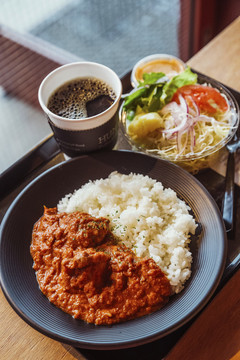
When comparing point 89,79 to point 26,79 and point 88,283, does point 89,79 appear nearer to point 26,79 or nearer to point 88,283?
point 88,283

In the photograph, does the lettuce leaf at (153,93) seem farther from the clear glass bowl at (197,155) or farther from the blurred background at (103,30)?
the blurred background at (103,30)

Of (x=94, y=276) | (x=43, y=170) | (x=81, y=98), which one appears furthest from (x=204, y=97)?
(x=94, y=276)

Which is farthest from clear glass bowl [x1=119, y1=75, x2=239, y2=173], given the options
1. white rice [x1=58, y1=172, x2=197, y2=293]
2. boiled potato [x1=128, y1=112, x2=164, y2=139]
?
white rice [x1=58, y1=172, x2=197, y2=293]

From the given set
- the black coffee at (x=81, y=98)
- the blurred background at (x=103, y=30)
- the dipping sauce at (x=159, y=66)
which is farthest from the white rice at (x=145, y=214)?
the blurred background at (x=103, y=30)

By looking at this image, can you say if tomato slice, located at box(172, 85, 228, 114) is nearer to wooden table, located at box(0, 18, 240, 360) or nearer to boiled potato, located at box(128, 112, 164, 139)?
boiled potato, located at box(128, 112, 164, 139)

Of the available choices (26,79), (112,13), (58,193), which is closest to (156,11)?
(112,13)

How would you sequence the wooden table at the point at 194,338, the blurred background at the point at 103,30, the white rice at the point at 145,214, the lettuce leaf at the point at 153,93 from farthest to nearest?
the blurred background at the point at 103,30 < the lettuce leaf at the point at 153,93 < the white rice at the point at 145,214 < the wooden table at the point at 194,338
